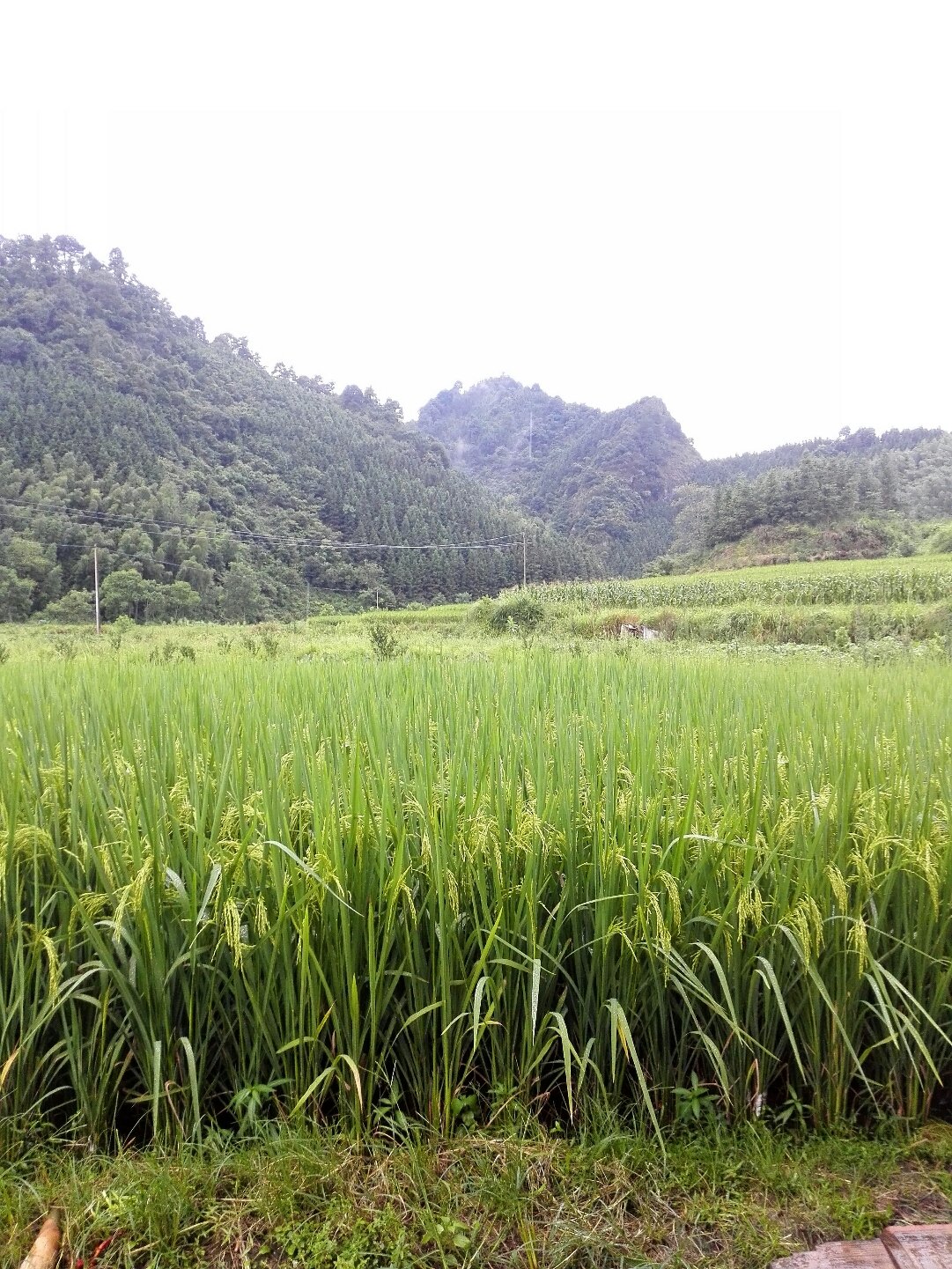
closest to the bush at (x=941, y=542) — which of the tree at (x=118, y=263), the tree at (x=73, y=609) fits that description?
the tree at (x=73, y=609)

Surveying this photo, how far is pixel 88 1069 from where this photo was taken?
1343 millimetres

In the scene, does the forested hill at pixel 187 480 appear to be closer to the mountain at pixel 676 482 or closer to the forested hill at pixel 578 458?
the mountain at pixel 676 482

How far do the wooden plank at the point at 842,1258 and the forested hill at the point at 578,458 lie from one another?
181 feet

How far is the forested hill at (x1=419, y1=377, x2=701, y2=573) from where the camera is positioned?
6750 cm

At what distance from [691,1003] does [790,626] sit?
57.4 feet

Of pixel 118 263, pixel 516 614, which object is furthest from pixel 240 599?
pixel 118 263

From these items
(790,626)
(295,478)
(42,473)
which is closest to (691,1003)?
(790,626)

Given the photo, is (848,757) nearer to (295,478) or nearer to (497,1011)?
(497,1011)

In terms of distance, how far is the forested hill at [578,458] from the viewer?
2657 inches

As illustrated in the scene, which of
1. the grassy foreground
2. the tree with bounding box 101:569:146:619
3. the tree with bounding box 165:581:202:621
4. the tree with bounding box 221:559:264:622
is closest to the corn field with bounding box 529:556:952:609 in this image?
the tree with bounding box 221:559:264:622

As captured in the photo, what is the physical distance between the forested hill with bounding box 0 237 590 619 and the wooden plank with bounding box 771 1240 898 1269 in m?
26.8

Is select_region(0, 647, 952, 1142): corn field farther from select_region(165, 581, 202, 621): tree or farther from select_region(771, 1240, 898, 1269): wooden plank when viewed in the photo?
select_region(165, 581, 202, 621): tree

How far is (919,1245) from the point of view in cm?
103

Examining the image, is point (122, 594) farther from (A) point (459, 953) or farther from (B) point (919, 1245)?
(B) point (919, 1245)
